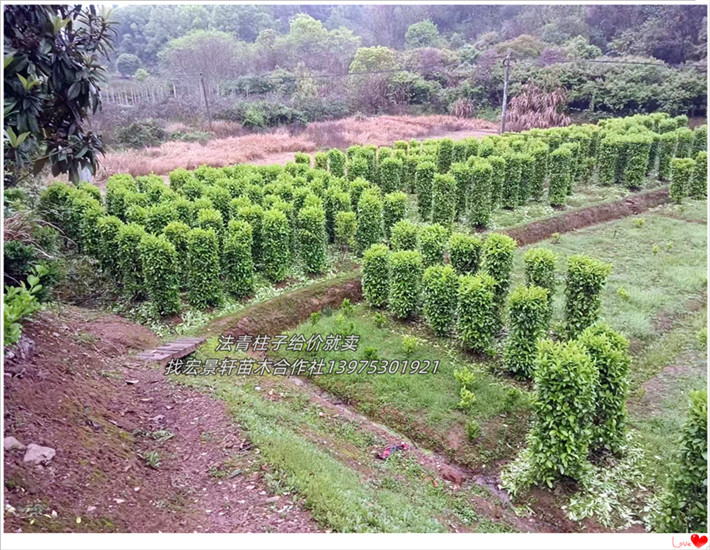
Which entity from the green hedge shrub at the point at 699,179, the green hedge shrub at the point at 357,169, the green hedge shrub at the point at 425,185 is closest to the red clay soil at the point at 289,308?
the green hedge shrub at the point at 425,185

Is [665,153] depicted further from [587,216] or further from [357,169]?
[357,169]

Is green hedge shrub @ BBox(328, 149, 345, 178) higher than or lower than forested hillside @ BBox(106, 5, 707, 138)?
lower

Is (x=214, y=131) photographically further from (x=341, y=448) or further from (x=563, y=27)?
(x=563, y=27)

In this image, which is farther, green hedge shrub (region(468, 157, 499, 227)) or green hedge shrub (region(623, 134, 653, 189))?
green hedge shrub (region(623, 134, 653, 189))

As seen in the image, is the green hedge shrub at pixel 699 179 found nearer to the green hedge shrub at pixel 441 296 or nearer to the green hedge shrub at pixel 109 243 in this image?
the green hedge shrub at pixel 441 296

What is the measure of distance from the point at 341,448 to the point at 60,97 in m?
5.28

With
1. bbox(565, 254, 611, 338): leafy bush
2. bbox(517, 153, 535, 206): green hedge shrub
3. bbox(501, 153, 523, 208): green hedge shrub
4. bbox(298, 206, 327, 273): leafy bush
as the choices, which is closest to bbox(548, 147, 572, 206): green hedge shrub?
bbox(517, 153, 535, 206): green hedge shrub

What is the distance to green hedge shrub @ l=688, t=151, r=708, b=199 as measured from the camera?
17578mm

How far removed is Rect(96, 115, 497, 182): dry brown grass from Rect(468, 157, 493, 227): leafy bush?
9.95 metres

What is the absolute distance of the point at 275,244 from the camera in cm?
1049

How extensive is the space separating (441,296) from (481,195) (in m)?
6.53

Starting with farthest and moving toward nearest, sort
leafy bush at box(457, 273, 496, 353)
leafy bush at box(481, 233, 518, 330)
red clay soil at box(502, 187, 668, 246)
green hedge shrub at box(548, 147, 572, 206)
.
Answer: green hedge shrub at box(548, 147, 572, 206), red clay soil at box(502, 187, 668, 246), leafy bush at box(481, 233, 518, 330), leafy bush at box(457, 273, 496, 353)

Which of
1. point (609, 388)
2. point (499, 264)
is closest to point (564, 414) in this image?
point (609, 388)

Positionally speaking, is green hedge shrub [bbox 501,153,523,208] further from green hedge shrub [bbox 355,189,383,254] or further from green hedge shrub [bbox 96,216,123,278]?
green hedge shrub [bbox 96,216,123,278]
